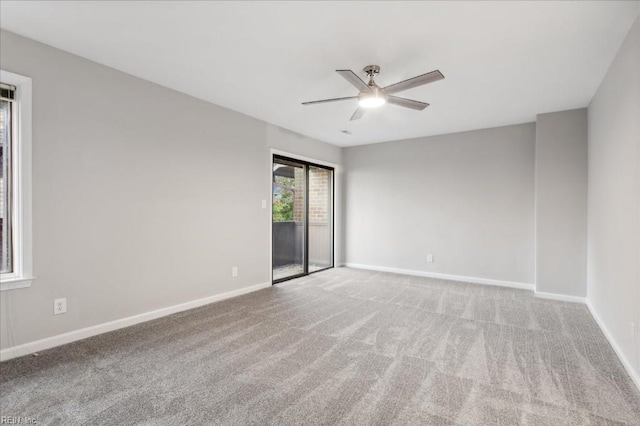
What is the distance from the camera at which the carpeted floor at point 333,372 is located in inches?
71.2

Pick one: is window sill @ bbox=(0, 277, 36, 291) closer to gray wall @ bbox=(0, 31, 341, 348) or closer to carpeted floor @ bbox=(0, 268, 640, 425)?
gray wall @ bbox=(0, 31, 341, 348)

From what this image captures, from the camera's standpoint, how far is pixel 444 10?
6.84 ft

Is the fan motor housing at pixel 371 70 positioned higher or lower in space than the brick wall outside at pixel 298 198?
higher

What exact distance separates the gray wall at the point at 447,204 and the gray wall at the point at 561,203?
45 centimetres

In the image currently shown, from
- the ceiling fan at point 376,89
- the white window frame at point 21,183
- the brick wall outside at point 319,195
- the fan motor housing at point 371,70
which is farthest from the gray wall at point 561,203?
the white window frame at point 21,183

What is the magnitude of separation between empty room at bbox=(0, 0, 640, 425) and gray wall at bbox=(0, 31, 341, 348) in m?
0.02

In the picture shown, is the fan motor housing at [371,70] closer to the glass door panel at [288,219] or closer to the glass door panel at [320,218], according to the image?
the glass door panel at [288,219]

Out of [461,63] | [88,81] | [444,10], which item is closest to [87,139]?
[88,81]

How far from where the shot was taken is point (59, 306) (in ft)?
8.73

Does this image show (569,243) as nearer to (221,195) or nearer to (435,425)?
(435,425)

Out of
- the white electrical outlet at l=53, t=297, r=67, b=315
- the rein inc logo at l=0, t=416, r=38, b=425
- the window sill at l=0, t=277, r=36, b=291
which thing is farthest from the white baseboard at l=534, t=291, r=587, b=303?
the window sill at l=0, t=277, r=36, b=291

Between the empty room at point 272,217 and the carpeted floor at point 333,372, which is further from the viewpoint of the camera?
the empty room at point 272,217

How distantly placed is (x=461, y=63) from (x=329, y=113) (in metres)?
1.83

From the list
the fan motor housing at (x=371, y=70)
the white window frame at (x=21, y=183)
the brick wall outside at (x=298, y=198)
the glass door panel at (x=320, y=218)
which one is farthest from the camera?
the glass door panel at (x=320, y=218)
